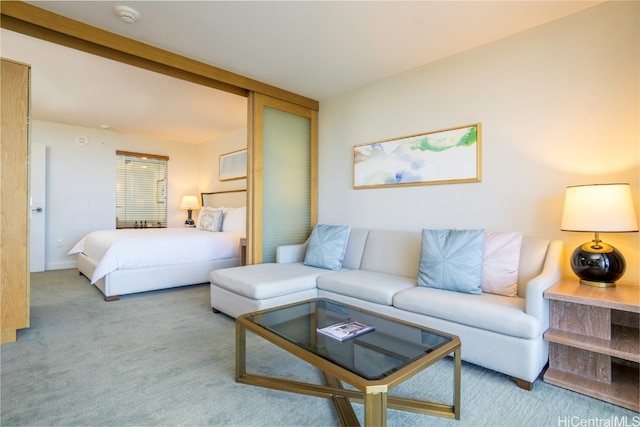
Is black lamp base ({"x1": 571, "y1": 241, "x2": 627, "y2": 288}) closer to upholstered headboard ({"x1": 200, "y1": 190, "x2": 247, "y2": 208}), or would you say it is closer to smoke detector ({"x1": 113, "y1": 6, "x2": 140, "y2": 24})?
smoke detector ({"x1": 113, "y1": 6, "x2": 140, "y2": 24})

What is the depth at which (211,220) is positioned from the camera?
5.12m

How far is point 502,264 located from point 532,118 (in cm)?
113

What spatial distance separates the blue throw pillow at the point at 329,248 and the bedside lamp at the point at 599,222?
1784mm

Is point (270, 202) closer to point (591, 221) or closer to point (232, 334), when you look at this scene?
point (232, 334)

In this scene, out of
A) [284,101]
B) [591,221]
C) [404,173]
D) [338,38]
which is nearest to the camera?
[591,221]

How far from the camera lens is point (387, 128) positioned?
3.37 m

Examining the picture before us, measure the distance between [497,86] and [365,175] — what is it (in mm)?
1451

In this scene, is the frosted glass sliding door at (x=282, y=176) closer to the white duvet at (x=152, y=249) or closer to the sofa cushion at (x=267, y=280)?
the sofa cushion at (x=267, y=280)

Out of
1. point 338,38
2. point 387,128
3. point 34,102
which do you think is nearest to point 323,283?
point 387,128

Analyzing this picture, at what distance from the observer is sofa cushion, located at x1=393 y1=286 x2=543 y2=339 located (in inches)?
70.2

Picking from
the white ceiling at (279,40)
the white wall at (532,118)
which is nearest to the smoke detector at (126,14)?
the white ceiling at (279,40)

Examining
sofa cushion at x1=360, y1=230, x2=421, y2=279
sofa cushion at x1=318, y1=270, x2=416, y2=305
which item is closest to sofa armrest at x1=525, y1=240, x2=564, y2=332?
sofa cushion at x1=318, y1=270, x2=416, y2=305

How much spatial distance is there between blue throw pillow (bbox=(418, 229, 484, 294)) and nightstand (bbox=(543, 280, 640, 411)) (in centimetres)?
46

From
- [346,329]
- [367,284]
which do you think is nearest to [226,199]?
[367,284]
